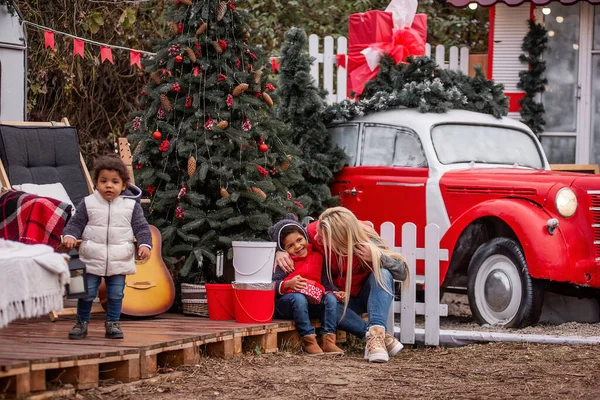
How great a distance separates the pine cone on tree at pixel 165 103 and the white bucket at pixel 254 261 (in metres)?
1.60

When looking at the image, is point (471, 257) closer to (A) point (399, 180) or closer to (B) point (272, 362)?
(A) point (399, 180)

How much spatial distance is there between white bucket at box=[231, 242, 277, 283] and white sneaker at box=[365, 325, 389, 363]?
2.57 ft

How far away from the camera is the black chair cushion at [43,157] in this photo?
24.5ft

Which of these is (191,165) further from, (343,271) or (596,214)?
(596,214)

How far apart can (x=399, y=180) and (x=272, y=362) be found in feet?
10.4

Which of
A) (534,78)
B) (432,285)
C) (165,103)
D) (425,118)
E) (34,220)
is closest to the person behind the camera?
(34,220)

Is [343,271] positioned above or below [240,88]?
below

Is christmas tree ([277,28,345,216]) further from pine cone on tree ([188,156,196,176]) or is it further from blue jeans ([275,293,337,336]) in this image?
blue jeans ([275,293,337,336])

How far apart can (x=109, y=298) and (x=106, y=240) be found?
35 cm

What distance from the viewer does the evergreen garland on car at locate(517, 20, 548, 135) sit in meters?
12.9

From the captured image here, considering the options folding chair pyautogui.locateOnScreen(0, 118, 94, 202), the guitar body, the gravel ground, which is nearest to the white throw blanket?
the guitar body

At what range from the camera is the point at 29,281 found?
4.57 meters

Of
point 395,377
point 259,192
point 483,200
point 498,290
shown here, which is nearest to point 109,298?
point 395,377

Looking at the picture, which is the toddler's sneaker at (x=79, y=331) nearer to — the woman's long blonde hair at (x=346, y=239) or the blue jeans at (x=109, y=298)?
the blue jeans at (x=109, y=298)
